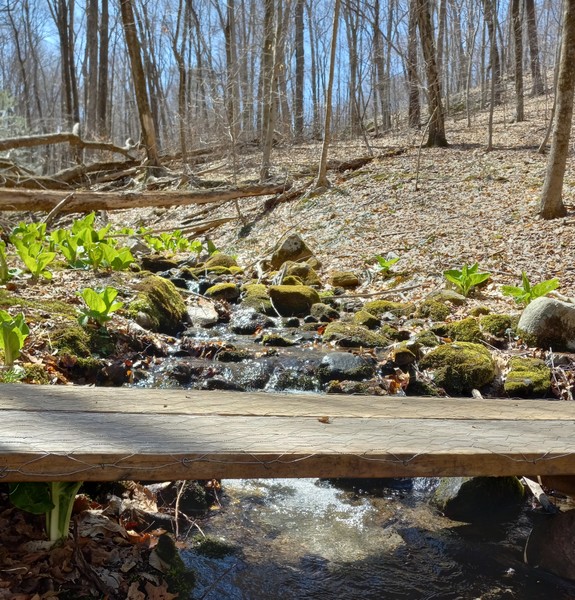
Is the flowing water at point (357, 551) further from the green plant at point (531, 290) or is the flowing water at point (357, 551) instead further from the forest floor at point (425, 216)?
the forest floor at point (425, 216)

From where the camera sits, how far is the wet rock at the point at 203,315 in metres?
6.84

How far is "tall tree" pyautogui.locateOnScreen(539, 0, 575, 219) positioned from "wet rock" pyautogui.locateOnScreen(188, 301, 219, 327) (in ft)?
17.3

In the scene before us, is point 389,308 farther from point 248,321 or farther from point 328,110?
point 328,110

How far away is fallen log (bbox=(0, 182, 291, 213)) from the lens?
8559 millimetres

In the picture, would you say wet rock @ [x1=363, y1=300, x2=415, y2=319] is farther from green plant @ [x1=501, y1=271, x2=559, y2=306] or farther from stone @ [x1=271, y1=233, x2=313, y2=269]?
stone @ [x1=271, y1=233, x2=313, y2=269]

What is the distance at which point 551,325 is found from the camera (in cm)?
544

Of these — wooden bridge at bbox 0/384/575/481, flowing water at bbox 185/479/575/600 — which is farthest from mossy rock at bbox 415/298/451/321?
wooden bridge at bbox 0/384/575/481

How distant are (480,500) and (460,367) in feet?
5.60

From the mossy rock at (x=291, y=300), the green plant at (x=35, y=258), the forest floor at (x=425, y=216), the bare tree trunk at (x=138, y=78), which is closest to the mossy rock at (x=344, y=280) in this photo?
the forest floor at (x=425, y=216)

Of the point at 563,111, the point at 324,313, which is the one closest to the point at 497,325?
the point at 324,313

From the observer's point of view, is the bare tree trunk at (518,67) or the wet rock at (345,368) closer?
the wet rock at (345,368)

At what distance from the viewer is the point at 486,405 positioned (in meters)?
3.19

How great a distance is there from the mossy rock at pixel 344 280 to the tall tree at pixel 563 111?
317cm

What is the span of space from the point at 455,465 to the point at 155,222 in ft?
41.6
